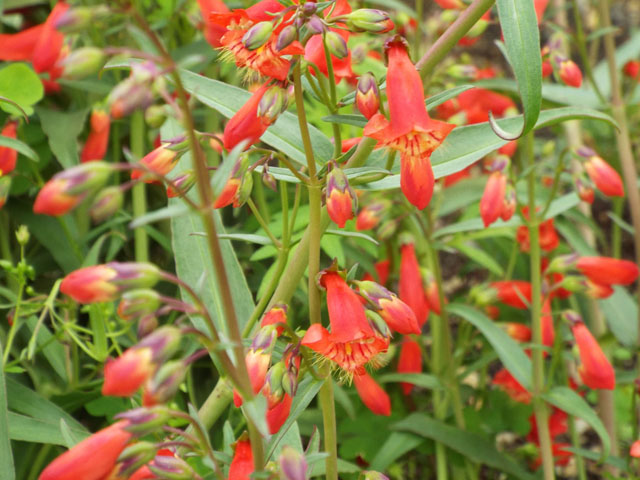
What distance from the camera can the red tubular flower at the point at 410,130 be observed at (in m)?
0.86

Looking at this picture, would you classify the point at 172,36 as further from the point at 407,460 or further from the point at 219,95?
the point at 407,460

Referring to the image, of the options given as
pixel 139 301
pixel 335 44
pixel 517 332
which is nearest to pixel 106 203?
pixel 139 301

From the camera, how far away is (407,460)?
5.79 ft

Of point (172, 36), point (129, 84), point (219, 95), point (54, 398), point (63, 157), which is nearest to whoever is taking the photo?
point (129, 84)

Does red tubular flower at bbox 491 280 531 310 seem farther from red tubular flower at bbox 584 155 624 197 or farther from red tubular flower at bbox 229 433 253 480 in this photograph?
red tubular flower at bbox 229 433 253 480

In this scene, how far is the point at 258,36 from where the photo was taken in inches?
30.6

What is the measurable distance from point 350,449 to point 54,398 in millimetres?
557

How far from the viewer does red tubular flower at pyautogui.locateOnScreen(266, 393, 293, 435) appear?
83 cm

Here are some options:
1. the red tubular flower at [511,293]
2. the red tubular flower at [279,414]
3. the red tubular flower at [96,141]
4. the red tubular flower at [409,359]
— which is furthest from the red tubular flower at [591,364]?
the red tubular flower at [96,141]

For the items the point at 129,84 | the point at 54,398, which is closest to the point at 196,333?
the point at 129,84

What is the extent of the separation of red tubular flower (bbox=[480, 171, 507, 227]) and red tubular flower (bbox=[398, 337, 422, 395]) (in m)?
0.39

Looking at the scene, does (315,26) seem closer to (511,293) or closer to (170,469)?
(170,469)

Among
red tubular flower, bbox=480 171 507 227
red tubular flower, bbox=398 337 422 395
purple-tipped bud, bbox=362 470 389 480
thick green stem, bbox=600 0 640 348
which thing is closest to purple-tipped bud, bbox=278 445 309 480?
purple-tipped bud, bbox=362 470 389 480

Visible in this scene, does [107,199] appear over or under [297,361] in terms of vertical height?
over
